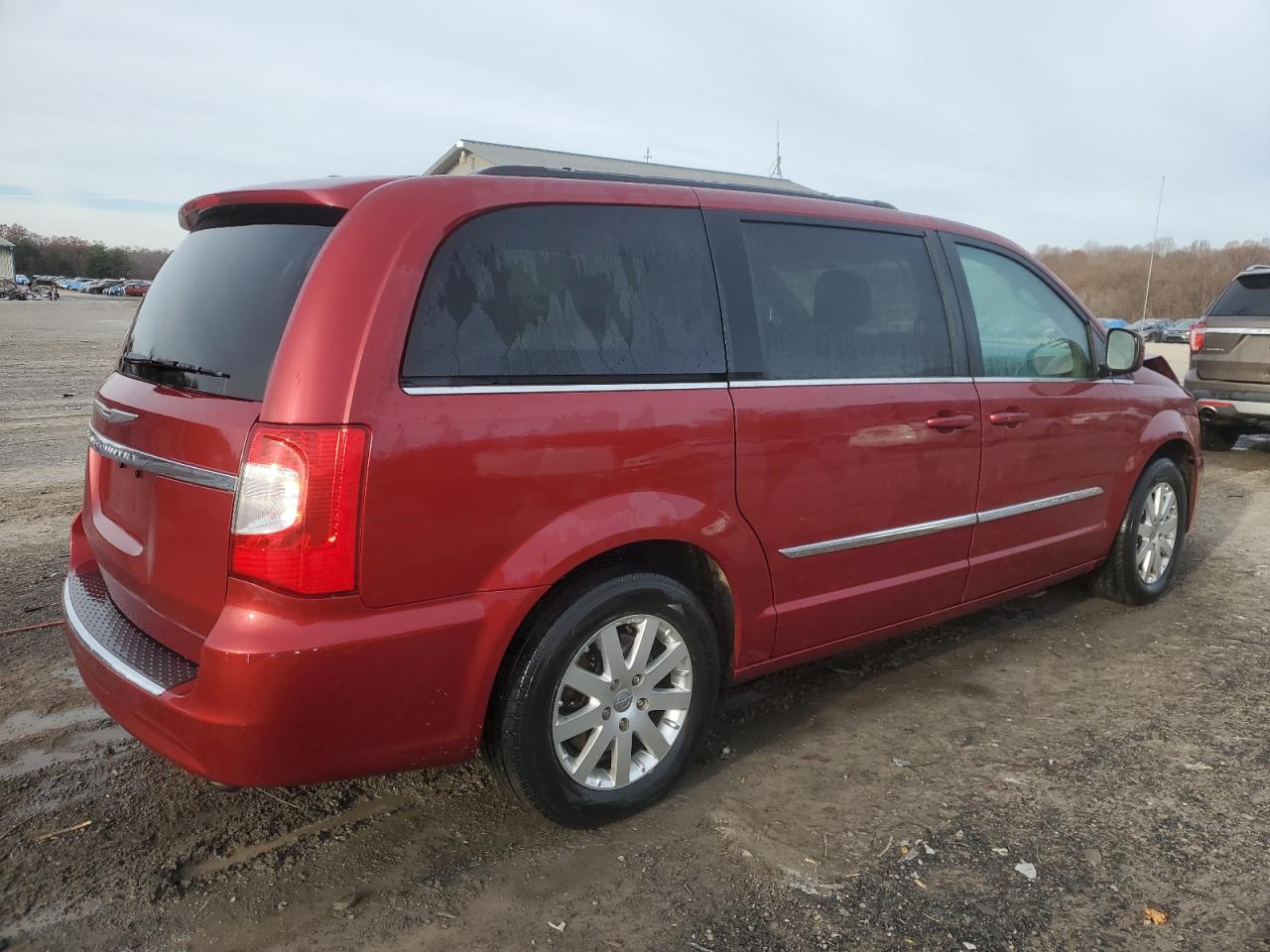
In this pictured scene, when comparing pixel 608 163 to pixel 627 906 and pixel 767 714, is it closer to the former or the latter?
pixel 767 714

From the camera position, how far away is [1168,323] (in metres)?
62.2

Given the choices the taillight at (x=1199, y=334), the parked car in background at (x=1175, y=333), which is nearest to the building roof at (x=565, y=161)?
the taillight at (x=1199, y=334)

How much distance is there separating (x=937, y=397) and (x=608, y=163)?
50.4 feet

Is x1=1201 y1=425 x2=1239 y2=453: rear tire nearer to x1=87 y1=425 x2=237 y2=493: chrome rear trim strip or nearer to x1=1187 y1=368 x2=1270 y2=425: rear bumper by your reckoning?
x1=1187 y1=368 x2=1270 y2=425: rear bumper

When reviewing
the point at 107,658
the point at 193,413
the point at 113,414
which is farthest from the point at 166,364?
the point at 107,658

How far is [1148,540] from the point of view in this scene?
192 inches

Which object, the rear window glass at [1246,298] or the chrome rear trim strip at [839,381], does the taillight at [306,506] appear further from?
the rear window glass at [1246,298]

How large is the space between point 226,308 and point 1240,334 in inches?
360

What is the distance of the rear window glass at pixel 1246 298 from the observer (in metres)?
8.83

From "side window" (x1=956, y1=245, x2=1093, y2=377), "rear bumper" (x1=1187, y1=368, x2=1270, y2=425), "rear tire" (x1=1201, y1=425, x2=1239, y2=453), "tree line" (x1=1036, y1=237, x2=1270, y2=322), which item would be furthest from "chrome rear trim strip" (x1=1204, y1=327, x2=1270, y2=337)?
"tree line" (x1=1036, y1=237, x2=1270, y2=322)

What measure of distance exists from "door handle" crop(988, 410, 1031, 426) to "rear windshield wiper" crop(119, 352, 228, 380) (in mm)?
2742

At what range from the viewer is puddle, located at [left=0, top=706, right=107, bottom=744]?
10.9ft

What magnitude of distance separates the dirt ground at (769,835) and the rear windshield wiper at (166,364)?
1.28 meters

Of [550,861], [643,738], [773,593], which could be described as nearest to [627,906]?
[550,861]
